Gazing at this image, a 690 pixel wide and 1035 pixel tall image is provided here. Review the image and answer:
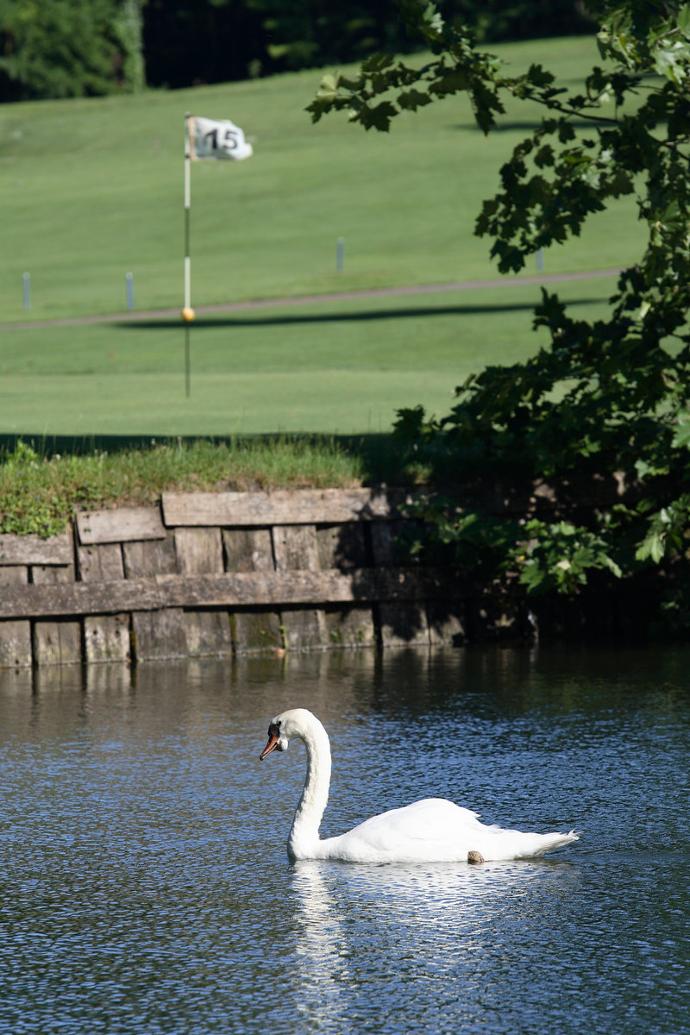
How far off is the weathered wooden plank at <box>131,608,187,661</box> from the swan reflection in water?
557 centimetres

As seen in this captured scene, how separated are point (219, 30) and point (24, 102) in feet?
61.4

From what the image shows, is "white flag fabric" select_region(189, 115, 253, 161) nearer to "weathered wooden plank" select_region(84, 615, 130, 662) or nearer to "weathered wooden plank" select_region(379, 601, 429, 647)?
"weathered wooden plank" select_region(379, 601, 429, 647)

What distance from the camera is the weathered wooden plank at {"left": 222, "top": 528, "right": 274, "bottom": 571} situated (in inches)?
560

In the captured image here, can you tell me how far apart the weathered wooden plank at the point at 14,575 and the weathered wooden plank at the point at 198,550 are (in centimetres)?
118

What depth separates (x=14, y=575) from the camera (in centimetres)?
1368

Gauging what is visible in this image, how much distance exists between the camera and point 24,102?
345ft

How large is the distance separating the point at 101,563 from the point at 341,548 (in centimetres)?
190

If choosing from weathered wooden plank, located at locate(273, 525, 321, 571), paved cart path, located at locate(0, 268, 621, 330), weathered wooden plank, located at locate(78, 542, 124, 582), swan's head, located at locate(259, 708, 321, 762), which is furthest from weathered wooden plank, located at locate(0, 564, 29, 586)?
paved cart path, located at locate(0, 268, 621, 330)

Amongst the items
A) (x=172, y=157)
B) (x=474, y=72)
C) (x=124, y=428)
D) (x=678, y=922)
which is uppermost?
(x=172, y=157)

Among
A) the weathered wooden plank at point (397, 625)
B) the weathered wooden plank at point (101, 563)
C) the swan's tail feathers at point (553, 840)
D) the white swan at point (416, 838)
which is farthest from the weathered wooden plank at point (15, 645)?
the swan's tail feathers at point (553, 840)

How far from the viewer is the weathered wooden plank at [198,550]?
14.0m

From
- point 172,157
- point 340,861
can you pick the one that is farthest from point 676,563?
point 172,157

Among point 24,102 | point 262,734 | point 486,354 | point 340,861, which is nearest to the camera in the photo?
point 340,861

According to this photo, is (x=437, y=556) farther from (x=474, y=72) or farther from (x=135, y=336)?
(x=135, y=336)
